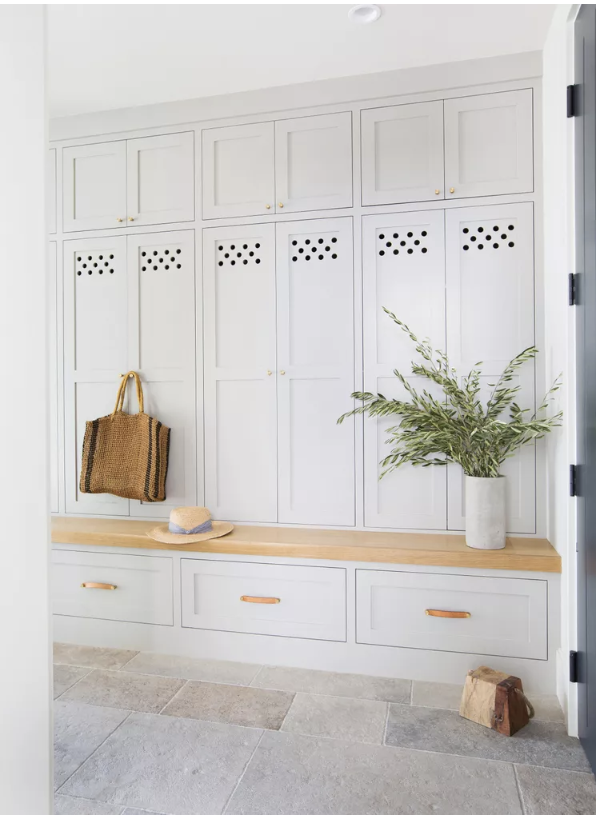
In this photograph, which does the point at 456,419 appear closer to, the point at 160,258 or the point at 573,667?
the point at 573,667

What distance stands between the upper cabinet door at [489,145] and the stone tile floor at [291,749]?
6.92 feet

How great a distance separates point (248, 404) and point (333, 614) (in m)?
1.03

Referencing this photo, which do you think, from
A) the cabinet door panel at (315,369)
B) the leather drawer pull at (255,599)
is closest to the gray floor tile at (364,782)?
the leather drawer pull at (255,599)

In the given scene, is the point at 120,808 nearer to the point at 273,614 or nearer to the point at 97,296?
the point at 273,614

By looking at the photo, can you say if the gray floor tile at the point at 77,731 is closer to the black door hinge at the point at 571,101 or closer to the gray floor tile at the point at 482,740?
the gray floor tile at the point at 482,740

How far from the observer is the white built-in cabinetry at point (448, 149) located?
95.5 inches

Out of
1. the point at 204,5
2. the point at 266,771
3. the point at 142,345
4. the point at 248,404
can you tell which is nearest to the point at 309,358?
the point at 248,404

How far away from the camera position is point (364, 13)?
215cm

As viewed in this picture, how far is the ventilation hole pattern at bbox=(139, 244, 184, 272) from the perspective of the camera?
2826 mm

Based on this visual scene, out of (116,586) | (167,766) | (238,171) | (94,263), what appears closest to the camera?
(167,766)

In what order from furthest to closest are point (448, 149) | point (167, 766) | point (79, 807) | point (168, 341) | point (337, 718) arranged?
point (168, 341)
point (448, 149)
point (337, 718)
point (167, 766)
point (79, 807)

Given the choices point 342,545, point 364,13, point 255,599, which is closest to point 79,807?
point 255,599

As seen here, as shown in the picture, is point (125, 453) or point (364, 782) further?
point (125, 453)

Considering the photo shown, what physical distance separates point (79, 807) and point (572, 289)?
7.28ft
